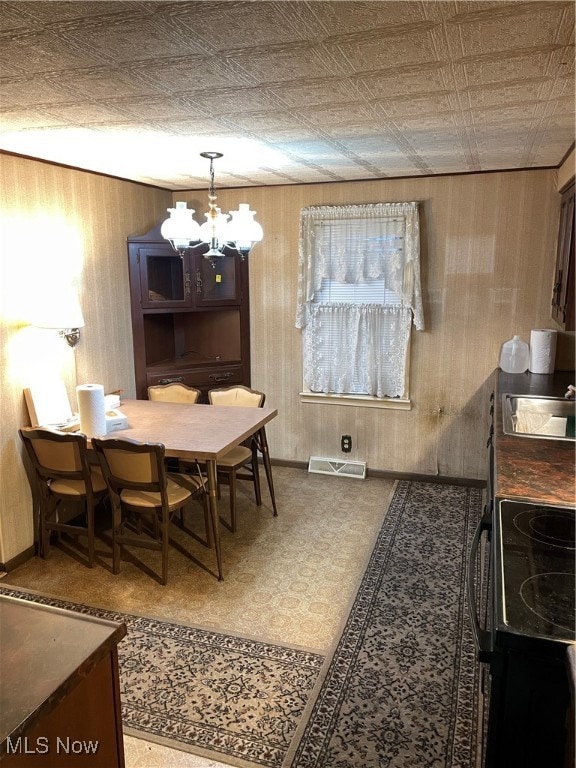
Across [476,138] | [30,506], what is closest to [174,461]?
[30,506]

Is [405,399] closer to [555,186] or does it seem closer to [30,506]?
[555,186]

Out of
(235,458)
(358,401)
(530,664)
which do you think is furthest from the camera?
(358,401)

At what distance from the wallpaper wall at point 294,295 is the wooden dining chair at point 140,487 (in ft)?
2.17

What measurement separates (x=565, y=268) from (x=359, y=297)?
164cm

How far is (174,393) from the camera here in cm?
424

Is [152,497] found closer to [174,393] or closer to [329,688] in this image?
[174,393]

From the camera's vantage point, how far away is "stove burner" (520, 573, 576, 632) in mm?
1173

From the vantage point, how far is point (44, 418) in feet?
10.9

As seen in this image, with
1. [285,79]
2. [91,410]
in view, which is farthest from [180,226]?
[285,79]

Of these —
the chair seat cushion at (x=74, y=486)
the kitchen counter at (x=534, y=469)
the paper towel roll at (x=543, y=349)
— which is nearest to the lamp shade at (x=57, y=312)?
the chair seat cushion at (x=74, y=486)

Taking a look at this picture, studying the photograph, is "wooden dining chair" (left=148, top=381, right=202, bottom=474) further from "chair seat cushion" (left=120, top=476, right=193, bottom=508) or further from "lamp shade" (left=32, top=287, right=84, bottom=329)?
"lamp shade" (left=32, top=287, right=84, bottom=329)

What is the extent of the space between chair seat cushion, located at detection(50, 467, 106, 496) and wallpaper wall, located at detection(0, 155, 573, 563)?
217 millimetres

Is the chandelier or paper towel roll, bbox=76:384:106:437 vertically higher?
the chandelier

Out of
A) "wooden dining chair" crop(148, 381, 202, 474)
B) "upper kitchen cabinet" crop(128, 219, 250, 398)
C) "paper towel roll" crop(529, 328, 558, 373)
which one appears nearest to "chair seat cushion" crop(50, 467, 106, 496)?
"wooden dining chair" crop(148, 381, 202, 474)
